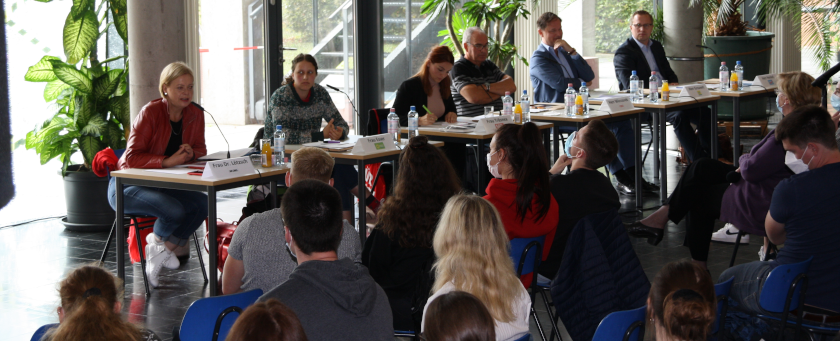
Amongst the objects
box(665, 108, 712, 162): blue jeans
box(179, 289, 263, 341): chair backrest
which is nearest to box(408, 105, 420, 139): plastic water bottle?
box(665, 108, 712, 162): blue jeans

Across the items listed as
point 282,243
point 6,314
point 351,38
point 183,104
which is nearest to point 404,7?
point 351,38

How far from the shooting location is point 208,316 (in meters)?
2.06

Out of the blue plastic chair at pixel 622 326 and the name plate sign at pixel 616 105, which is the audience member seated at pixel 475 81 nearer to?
the name plate sign at pixel 616 105

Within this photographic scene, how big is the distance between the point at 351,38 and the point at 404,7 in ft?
2.69

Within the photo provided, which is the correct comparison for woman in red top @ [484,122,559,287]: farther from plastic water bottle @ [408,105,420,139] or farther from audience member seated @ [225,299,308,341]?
plastic water bottle @ [408,105,420,139]

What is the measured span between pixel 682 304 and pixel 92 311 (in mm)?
1292

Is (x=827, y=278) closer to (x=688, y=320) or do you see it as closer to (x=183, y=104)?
(x=688, y=320)

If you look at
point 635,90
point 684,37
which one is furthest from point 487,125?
point 684,37

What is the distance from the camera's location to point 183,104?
4.30 meters

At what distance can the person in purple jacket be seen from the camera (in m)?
3.78

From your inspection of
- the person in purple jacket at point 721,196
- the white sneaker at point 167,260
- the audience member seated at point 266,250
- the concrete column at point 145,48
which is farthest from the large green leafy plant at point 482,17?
the audience member seated at point 266,250

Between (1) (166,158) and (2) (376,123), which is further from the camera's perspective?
(2) (376,123)

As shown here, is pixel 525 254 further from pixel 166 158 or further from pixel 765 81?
pixel 765 81

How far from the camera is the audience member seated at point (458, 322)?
1521 mm
